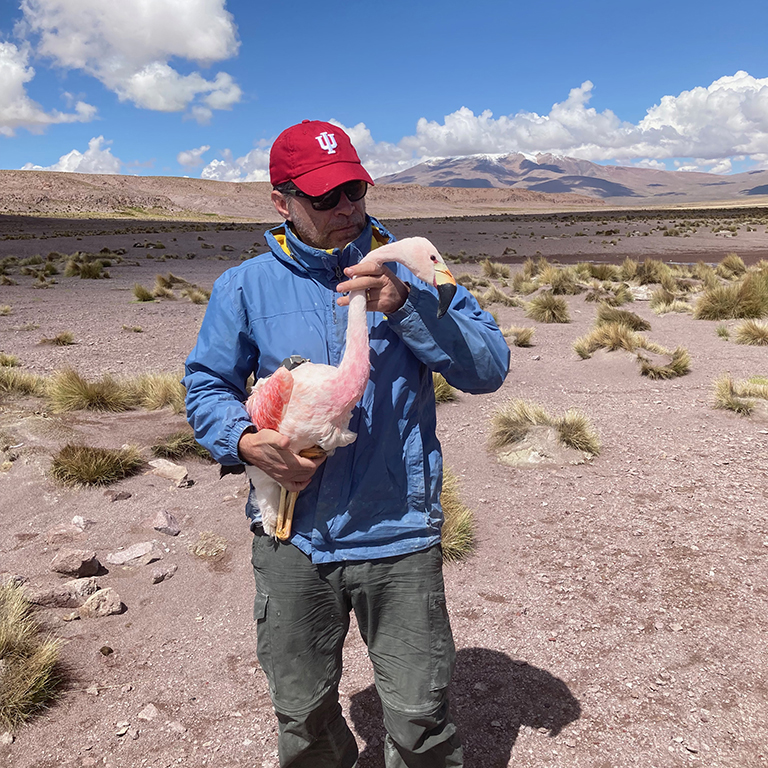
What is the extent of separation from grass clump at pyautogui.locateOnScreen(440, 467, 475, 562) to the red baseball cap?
113 inches

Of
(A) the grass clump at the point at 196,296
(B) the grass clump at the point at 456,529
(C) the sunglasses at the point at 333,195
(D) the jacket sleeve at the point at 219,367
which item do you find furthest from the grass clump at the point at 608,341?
(A) the grass clump at the point at 196,296

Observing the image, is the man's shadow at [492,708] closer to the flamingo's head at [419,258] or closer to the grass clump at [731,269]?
the flamingo's head at [419,258]

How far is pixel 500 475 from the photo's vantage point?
5859mm

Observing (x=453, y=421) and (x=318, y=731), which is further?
(x=453, y=421)

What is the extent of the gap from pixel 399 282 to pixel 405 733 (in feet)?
4.58

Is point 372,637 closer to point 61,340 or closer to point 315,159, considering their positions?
point 315,159

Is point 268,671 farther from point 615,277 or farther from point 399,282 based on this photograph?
point 615,277

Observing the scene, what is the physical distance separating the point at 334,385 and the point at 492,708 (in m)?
2.10

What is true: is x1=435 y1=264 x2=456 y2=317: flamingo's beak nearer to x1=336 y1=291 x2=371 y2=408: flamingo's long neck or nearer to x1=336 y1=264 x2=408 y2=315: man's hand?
x1=336 y1=264 x2=408 y2=315: man's hand

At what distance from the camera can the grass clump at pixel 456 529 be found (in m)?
4.45

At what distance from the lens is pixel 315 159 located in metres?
1.99

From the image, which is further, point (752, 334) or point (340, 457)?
point (752, 334)

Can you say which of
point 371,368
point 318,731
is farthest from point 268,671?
point 371,368

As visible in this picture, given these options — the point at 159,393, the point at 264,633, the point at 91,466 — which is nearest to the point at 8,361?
the point at 159,393
